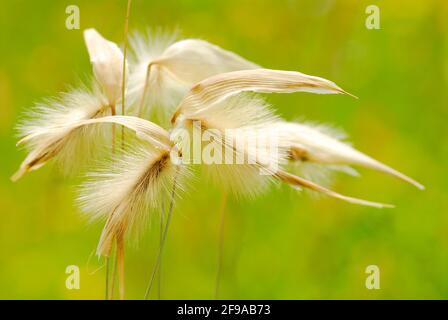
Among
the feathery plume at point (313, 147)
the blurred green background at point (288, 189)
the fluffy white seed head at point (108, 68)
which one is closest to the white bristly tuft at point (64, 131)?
the fluffy white seed head at point (108, 68)

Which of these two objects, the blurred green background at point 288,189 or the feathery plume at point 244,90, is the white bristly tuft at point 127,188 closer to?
the feathery plume at point 244,90

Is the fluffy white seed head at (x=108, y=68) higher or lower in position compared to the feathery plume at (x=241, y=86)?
higher

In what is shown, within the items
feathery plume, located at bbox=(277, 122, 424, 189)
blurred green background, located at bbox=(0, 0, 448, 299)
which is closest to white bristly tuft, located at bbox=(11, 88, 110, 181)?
feathery plume, located at bbox=(277, 122, 424, 189)

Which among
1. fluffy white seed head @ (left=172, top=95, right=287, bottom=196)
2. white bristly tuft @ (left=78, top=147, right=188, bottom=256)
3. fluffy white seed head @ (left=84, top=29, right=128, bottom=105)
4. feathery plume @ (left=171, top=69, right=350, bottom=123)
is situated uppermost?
fluffy white seed head @ (left=84, top=29, right=128, bottom=105)

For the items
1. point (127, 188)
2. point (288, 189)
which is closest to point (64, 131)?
point (127, 188)

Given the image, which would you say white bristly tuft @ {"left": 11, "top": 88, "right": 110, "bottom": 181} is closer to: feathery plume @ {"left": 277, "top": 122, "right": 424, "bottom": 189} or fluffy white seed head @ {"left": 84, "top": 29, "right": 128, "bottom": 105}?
fluffy white seed head @ {"left": 84, "top": 29, "right": 128, "bottom": 105}

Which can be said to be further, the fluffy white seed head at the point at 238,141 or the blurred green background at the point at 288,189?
the blurred green background at the point at 288,189

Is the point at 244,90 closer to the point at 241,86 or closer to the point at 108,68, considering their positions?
the point at 241,86
